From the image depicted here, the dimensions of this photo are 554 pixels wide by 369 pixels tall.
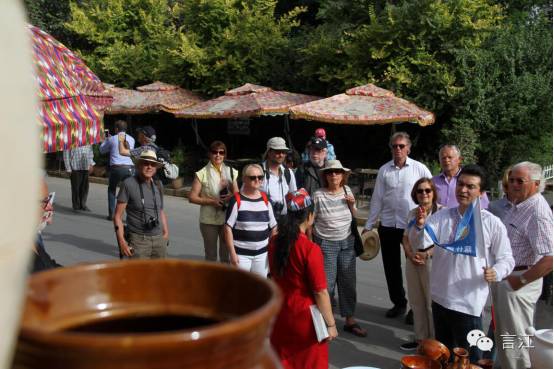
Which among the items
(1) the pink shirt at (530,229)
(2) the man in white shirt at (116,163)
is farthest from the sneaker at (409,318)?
(2) the man in white shirt at (116,163)

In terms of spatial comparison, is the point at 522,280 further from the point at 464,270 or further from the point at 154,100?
the point at 154,100

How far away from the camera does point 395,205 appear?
6.17m

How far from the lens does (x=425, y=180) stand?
534cm

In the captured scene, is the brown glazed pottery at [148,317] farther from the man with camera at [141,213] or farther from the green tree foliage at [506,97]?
the green tree foliage at [506,97]

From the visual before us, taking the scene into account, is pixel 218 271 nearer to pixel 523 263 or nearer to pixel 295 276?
pixel 295 276

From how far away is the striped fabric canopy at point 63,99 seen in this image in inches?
112

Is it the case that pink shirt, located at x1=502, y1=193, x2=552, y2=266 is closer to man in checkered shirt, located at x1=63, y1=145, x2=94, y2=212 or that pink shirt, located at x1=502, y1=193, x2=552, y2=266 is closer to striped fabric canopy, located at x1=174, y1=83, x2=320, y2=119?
man in checkered shirt, located at x1=63, y1=145, x2=94, y2=212

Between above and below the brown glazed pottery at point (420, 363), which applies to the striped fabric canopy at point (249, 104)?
above

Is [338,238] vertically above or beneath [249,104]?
beneath

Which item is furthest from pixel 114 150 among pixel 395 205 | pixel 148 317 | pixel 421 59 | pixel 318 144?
pixel 148 317

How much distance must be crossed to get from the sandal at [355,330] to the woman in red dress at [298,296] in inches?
72.3

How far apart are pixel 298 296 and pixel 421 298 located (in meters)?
1.91

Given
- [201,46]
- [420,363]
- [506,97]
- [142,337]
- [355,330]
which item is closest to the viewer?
[142,337]

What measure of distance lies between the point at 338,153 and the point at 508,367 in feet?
43.4
